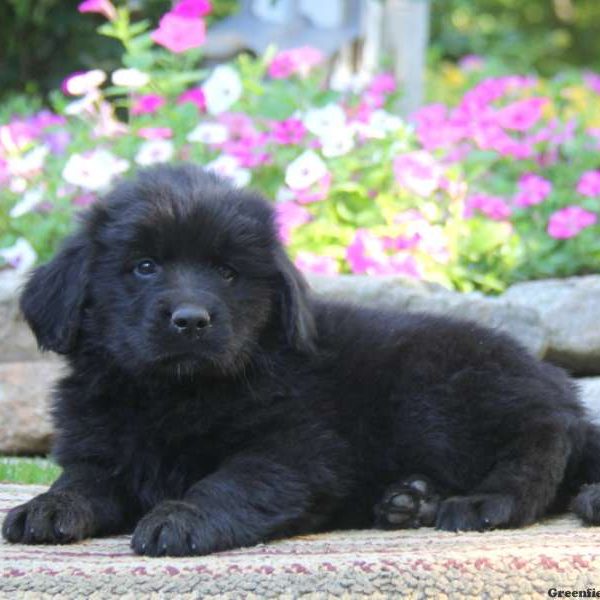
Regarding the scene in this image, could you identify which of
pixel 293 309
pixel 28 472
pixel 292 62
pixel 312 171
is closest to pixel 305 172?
pixel 312 171

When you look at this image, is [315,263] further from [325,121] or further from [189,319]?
[189,319]

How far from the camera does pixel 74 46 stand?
30.7 ft

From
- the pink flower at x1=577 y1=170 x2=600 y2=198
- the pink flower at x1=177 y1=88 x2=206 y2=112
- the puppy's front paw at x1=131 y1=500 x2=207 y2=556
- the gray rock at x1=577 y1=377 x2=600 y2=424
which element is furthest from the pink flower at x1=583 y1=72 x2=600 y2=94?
the puppy's front paw at x1=131 y1=500 x2=207 y2=556

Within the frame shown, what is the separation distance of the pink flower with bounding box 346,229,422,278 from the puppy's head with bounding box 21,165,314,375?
2.09m

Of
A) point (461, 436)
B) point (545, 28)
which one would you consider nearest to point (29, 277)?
point (461, 436)

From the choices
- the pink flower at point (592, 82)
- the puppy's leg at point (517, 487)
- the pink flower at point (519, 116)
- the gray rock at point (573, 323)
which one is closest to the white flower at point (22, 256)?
the gray rock at point (573, 323)

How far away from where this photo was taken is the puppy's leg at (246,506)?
300 centimetres

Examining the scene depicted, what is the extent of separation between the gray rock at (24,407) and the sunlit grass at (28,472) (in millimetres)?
349

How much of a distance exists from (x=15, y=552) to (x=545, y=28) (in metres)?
16.2

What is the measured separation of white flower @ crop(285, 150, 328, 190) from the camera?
5875mm

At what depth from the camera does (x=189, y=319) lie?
10.7 ft

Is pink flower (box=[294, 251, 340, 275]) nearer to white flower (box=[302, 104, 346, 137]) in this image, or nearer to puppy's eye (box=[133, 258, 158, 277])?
white flower (box=[302, 104, 346, 137])

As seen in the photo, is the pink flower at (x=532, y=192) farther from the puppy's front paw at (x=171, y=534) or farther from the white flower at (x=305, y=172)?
the puppy's front paw at (x=171, y=534)

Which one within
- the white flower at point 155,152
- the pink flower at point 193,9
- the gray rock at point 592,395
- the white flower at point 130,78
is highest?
the pink flower at point 193,9
